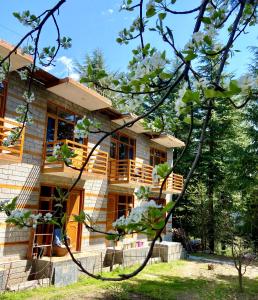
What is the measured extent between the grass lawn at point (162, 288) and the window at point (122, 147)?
202 inches

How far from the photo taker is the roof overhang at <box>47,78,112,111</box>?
10151mm

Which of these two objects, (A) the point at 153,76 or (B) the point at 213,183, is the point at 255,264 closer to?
(B) the point at 213,183

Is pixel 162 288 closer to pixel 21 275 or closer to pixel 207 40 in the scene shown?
pixel 21 275

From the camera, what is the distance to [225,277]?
11102mm

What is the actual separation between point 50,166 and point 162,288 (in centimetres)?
489

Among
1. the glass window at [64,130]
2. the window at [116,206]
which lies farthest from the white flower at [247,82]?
the window at [116,206]

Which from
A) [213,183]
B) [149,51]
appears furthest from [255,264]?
[149,51]

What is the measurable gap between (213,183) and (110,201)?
867cm

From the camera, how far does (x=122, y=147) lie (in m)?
15.0

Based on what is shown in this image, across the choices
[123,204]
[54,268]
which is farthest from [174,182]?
[54,268]

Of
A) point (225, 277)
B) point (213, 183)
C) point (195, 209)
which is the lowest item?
point (225, 277)

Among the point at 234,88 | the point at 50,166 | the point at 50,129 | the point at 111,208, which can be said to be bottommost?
the point at 111,208

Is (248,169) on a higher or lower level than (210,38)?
higher

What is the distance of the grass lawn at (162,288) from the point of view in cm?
792
